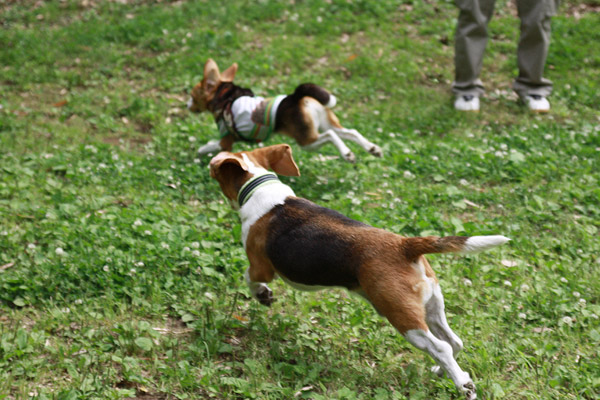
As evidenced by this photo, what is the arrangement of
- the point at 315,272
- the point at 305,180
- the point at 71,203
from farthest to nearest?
1. the point at 305,180
2. the point at 71,203
3. the point at 315,272

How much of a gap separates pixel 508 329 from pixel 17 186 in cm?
432

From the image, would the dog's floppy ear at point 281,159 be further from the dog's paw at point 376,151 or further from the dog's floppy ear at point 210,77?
the dog's floppy ear at point 210,77

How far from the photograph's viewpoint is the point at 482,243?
9.70 feet

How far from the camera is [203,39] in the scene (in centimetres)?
907

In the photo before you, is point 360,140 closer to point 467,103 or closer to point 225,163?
point 467,103

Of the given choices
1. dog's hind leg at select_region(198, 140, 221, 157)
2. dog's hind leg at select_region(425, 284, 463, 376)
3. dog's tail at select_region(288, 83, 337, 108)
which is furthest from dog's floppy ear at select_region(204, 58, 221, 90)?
dog's hind leg at select_region(425, 284, 463, 376)

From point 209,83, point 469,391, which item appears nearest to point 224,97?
point 209,83

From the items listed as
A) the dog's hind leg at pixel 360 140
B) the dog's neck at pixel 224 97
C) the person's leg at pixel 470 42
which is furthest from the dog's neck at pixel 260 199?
the person's leg at pixel 470 42

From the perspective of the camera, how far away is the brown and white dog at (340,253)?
3059 millimetres

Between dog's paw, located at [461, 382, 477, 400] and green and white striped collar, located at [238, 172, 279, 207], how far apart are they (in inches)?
64.5

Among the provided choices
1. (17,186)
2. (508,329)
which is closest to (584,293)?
(508,329)

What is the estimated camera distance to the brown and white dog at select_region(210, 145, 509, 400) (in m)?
3.06

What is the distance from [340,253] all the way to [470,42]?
198 inches

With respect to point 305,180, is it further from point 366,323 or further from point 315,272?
point 315,272
